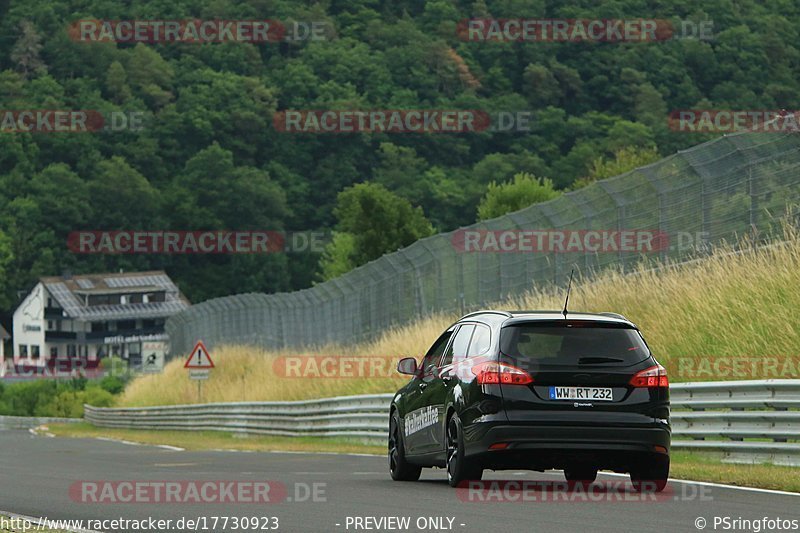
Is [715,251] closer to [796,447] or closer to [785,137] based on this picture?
[785,137]

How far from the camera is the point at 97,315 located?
16738 centimetres

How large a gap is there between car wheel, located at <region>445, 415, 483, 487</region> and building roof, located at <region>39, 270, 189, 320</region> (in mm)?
154629

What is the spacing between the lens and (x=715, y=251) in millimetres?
22750

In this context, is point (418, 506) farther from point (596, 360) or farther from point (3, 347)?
point (3, 347)

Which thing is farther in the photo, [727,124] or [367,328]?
[727,124]

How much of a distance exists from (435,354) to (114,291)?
157 meters

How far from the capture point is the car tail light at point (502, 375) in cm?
1284

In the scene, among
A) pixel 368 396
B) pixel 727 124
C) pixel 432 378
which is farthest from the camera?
pixel 727 124

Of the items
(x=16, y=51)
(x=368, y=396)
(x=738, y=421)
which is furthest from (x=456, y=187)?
(x=738, y=421)

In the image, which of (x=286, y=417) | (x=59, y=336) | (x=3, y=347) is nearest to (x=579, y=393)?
(x=286, y=417)

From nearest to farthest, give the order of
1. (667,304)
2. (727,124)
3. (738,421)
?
(738,421), (667,304), (727,124)

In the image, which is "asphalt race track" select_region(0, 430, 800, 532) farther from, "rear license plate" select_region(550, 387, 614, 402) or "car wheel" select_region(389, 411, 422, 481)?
"rear license plate" select_region(550, 387, 614, 402)

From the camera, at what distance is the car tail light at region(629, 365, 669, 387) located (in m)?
12.9

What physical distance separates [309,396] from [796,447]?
20.8 metres
